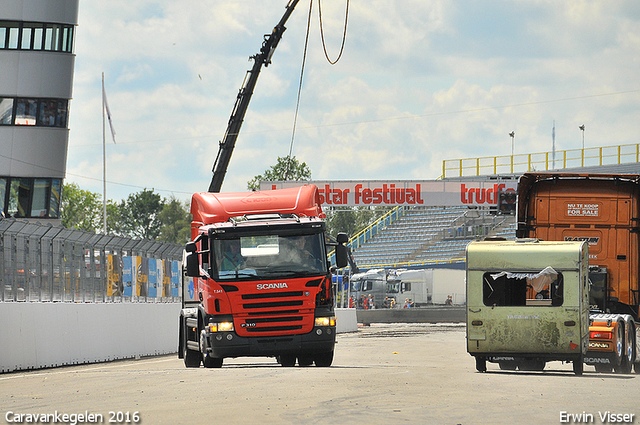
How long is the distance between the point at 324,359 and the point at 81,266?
7168 mm

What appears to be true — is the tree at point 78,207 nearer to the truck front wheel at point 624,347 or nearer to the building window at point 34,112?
Result: the building window at point 34,112

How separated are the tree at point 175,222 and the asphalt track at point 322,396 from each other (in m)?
135

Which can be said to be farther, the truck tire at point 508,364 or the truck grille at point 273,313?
the truck tire at point 508,364

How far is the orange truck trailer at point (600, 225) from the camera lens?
1912 cm

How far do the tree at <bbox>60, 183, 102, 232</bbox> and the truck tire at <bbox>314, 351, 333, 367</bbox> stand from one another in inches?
4071

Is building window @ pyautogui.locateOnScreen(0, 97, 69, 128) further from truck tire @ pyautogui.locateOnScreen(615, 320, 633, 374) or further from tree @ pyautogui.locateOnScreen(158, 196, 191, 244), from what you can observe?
tree @ pyautogui.locateOnScreen(158, 196, 191, 244)

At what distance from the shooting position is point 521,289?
18266 mm

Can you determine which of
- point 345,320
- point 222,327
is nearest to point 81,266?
point 222,327

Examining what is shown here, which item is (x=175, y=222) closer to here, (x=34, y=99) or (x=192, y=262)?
(x=34, y=99)

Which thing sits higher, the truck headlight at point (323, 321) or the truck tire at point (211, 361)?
the truck headlight at point (323, 321)

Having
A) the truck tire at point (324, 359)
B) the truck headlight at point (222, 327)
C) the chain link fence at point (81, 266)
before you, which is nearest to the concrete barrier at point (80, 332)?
the chain link fence at point (81, 266)

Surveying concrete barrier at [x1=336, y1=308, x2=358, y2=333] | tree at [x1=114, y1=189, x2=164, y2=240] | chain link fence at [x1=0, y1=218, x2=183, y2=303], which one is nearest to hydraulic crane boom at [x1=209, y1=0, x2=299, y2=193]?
concrete barrier at [x1=336, y1=308, x2=358, y2=333]

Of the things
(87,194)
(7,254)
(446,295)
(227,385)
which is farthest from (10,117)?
(87,194)

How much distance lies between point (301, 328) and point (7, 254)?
6142mm
